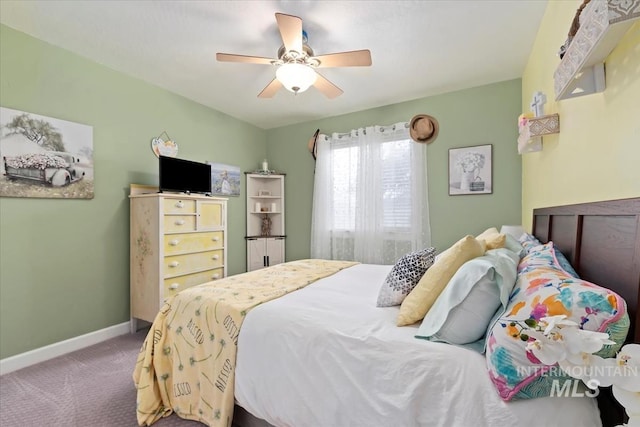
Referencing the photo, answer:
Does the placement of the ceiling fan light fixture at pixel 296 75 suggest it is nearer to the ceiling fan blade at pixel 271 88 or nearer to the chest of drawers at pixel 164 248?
the ceiling fan blade at pixel 271 88

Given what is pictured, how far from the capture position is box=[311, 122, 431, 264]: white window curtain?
3428 mm

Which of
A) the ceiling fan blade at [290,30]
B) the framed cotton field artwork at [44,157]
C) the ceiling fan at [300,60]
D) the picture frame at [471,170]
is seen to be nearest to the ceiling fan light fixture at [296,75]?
the ceiling fan at [300,60]

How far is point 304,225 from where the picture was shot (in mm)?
4277

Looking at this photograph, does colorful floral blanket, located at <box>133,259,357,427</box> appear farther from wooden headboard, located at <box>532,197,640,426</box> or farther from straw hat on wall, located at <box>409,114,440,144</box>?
straw hat on wall, located at <box>409,114,440,144</box>

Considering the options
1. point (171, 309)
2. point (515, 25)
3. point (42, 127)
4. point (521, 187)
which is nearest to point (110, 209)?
point (42, 127)

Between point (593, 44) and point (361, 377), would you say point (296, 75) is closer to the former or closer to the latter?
point (593, 44)

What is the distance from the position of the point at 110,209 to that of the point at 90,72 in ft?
4.18

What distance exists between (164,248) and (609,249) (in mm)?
3017

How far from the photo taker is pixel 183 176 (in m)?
3.02

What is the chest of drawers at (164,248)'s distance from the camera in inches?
104

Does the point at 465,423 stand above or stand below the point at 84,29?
below

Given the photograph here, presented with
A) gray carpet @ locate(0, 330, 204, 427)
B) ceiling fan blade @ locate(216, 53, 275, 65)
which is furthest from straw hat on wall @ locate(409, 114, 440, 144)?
gray carpet @ locate(0, 330, 204, 427)

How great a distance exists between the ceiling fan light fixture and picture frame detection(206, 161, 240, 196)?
196cm

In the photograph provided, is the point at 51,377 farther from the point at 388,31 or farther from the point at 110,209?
the point at 388,31
